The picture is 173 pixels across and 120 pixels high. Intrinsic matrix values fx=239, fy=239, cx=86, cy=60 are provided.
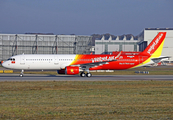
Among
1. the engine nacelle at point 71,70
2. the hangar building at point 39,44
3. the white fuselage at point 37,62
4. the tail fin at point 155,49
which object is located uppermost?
the hangar building at point 39,44

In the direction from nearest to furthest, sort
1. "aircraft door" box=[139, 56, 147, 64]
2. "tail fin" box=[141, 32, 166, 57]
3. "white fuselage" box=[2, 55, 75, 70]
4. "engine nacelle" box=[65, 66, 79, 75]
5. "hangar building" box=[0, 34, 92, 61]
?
"engine nacelle" box=[65, 66, 79, 75] → "white fuselage" box=[2, 55, 75, 70] → "aircraft door" box=[139, 56, 147, 64] → "tail fin" box=[141, 32, 166, 57] → "hangar building" box=[0, 34, 92, 61]

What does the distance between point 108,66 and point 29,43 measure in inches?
1896

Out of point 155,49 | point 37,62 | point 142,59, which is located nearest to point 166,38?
point 155,49

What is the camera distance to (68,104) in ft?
48.6

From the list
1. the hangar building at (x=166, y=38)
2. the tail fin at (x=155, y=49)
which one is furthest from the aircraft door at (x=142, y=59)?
the hangar building at (x=166, y=38)

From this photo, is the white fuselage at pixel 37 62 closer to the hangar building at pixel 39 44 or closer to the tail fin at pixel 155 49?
the tail fin at pixel 155 49

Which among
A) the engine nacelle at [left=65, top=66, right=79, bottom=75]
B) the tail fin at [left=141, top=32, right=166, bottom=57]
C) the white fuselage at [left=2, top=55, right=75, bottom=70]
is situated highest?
the tail fin at [left=141, top=32, right=166, bottom=57]

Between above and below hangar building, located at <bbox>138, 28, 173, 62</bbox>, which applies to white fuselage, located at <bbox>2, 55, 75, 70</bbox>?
below

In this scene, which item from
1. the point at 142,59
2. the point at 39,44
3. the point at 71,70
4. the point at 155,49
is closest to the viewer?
the point at 71,70

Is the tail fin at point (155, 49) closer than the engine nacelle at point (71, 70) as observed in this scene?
No

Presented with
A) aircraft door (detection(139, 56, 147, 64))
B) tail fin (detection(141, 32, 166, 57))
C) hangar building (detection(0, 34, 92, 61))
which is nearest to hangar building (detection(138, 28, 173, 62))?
A: hangar building (detection(0, 34, 92, 61))

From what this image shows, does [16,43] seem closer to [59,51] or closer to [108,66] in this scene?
[59,51]

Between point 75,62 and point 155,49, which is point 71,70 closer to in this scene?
point 75,62

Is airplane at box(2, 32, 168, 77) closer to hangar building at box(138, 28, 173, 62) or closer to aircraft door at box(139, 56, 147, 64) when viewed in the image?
aircraft door at box(139, 56, 147, 64)
